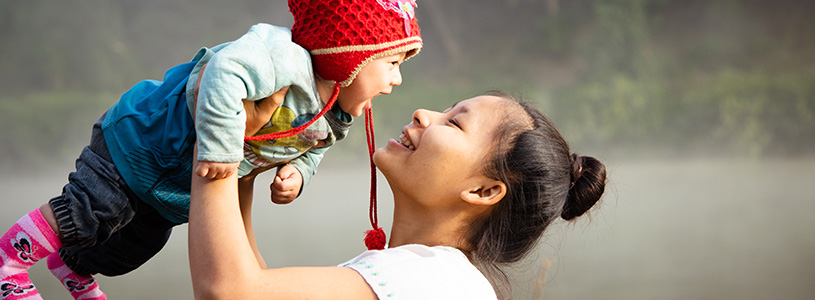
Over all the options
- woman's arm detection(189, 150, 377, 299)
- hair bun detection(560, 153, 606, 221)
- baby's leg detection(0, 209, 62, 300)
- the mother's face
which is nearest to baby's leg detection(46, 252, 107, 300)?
baby's leg detection(0, 209, 62, 300)

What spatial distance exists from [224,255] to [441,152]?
38cm

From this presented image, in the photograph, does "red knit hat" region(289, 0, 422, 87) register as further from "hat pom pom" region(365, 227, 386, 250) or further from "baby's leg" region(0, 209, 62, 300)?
"baby's leg" region(0, 209, 62, 300)

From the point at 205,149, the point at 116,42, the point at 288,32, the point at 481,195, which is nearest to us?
the point at 205,149

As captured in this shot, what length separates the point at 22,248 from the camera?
0.99 meters

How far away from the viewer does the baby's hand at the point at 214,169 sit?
0.83m

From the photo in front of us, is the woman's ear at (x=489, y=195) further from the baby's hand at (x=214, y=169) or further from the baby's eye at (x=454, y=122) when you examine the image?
the baby's hand at (x=214, y=169)

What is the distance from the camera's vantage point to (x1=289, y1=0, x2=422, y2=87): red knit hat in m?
0.98

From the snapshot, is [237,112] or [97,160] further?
[97,160]

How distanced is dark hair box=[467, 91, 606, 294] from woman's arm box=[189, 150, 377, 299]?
367 millimetres

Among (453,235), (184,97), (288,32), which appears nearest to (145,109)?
(184,97)

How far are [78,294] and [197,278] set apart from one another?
436mm

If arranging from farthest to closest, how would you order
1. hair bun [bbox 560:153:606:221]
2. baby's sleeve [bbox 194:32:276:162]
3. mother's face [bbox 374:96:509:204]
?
hair bun [bbox 560:153:606:221] → mother's face [bbox 374:96:509:204] → baby's sleeve [bbox 194:32:276:162]

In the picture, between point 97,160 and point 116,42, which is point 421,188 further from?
point 116,42

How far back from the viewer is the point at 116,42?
11.5 feet
